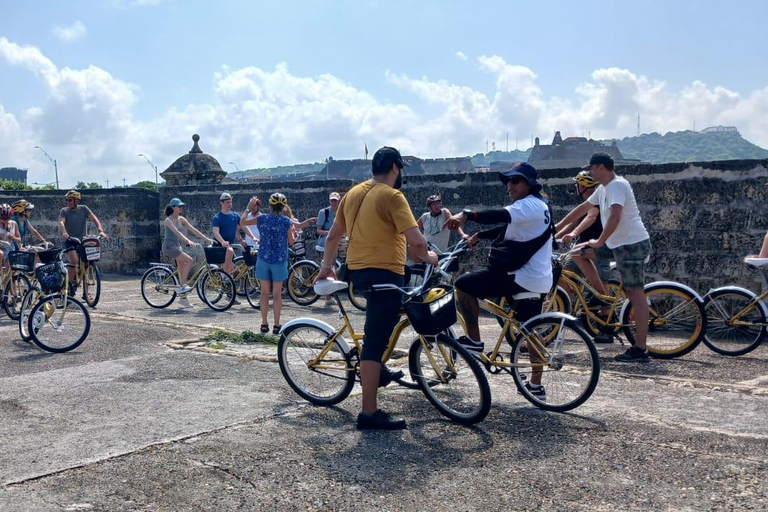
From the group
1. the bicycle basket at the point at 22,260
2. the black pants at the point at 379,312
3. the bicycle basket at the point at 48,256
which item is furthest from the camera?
the bicycle basket at the point at 22,260

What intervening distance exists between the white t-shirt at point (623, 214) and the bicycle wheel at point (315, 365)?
3009 mm

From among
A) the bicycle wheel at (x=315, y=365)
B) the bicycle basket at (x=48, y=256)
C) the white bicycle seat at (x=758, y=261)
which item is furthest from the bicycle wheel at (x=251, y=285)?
the white bicycle seat at (x=758, y=261)

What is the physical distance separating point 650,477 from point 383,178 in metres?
2.44

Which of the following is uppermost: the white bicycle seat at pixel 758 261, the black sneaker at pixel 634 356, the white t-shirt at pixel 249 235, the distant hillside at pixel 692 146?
the distant hillside at pixel 692 146

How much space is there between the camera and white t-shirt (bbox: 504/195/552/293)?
5898mm

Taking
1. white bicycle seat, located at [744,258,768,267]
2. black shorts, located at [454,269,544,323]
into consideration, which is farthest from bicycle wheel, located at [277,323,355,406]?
white bicycle seat, located at [744,258,768,267]

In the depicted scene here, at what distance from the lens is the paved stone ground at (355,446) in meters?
4.18

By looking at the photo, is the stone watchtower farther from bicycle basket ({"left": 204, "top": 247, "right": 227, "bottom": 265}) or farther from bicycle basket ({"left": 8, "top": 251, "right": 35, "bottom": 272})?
bicycle basket ({"left": 8, "top": 251, "right": 35, "bottom": 272})

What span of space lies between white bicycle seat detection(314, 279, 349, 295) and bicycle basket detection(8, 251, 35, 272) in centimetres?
620

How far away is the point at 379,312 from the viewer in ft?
18.0

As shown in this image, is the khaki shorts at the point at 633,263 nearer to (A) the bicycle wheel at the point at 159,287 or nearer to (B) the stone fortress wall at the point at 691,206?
(B) the stone fortress wall at the point at 691,206

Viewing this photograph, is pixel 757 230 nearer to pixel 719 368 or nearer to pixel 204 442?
pixel 719 368

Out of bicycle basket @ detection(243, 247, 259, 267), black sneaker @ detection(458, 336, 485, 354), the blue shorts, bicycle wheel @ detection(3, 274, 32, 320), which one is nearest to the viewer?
black sneaker @ detection(458, 336, 485, 354)

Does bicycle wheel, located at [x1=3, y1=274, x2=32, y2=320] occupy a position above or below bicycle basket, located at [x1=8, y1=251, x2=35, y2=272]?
below
